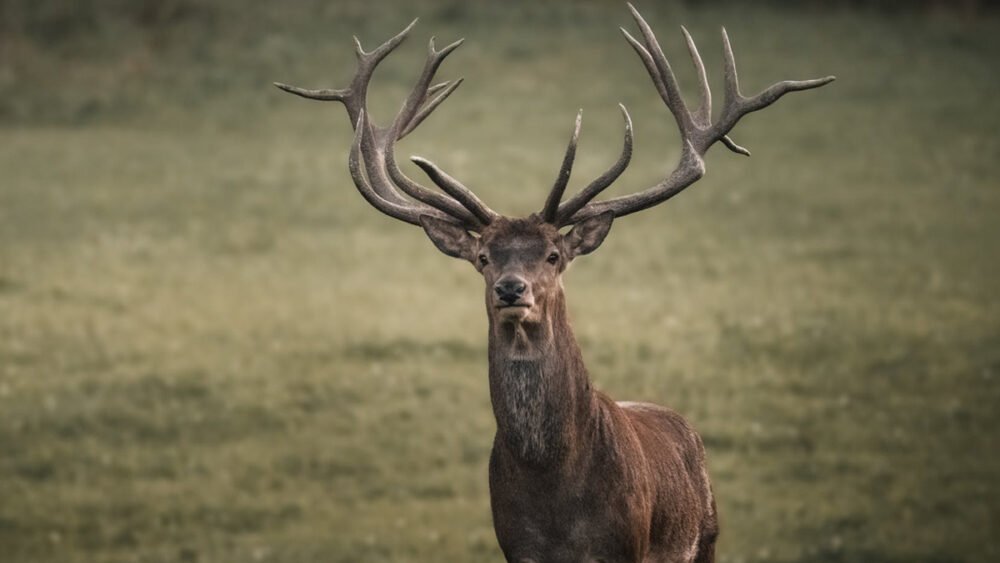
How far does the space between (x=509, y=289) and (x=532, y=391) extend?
2.14ft

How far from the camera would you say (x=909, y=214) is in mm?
24422

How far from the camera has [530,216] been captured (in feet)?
28.2

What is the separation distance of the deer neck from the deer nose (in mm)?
310

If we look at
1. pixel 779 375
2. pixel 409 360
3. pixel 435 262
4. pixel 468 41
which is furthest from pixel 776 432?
pixel 468 41

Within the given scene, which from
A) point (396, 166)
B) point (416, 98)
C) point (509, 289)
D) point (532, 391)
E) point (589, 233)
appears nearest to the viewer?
point (509, 289)

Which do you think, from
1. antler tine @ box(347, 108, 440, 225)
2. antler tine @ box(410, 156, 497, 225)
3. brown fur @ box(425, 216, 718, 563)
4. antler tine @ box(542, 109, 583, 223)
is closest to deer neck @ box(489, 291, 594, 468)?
brown fur @ box(425, 216, 718, 563)

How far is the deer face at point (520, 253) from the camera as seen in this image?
26.4ft

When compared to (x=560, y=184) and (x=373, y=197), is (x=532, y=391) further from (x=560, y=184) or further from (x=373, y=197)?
(x=373, y=197)

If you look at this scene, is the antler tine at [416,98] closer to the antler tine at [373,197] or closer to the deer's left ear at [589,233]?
the antler tine at [373,197]

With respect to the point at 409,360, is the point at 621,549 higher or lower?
higher

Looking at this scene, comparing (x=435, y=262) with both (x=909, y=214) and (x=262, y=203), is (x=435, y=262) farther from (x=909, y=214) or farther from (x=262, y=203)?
(x=909, y=214)

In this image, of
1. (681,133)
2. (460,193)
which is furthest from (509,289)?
(681,133)

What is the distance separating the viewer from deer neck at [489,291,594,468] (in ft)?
27.5

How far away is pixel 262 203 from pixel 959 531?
1306 centimetres
